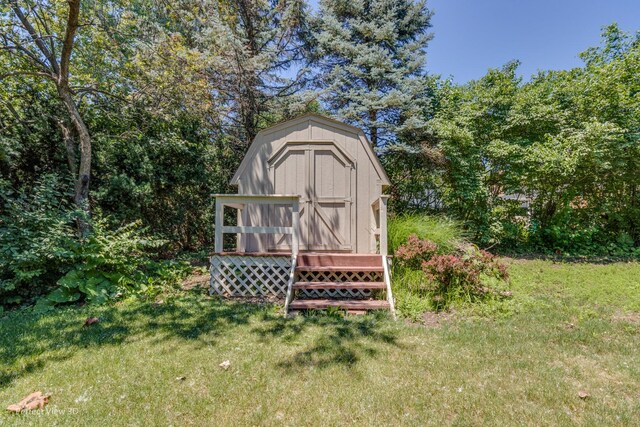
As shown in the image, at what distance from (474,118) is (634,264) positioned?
519 centimetres

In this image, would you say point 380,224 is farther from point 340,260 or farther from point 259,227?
point 259,227

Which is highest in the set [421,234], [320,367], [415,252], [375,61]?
[375,61]

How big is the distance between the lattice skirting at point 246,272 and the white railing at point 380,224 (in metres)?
1.59

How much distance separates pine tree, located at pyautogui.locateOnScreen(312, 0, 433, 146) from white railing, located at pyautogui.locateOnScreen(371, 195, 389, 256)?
12.6ft

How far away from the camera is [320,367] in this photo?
8.80ft

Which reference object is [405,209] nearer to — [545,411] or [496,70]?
[496,70]

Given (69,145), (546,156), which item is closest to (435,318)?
(546,156)

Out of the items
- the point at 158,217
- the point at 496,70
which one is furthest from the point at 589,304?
the point at 158,217

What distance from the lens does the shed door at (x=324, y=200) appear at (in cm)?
602

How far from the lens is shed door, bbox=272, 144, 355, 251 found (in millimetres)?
6023

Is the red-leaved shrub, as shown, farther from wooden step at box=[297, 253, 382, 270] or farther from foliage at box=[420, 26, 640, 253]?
foliage at box=[420, 26, 640, 253]

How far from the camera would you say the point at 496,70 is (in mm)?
9055

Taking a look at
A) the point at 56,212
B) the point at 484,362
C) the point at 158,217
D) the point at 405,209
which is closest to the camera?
the point at 484,362

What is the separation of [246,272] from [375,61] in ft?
24.3
